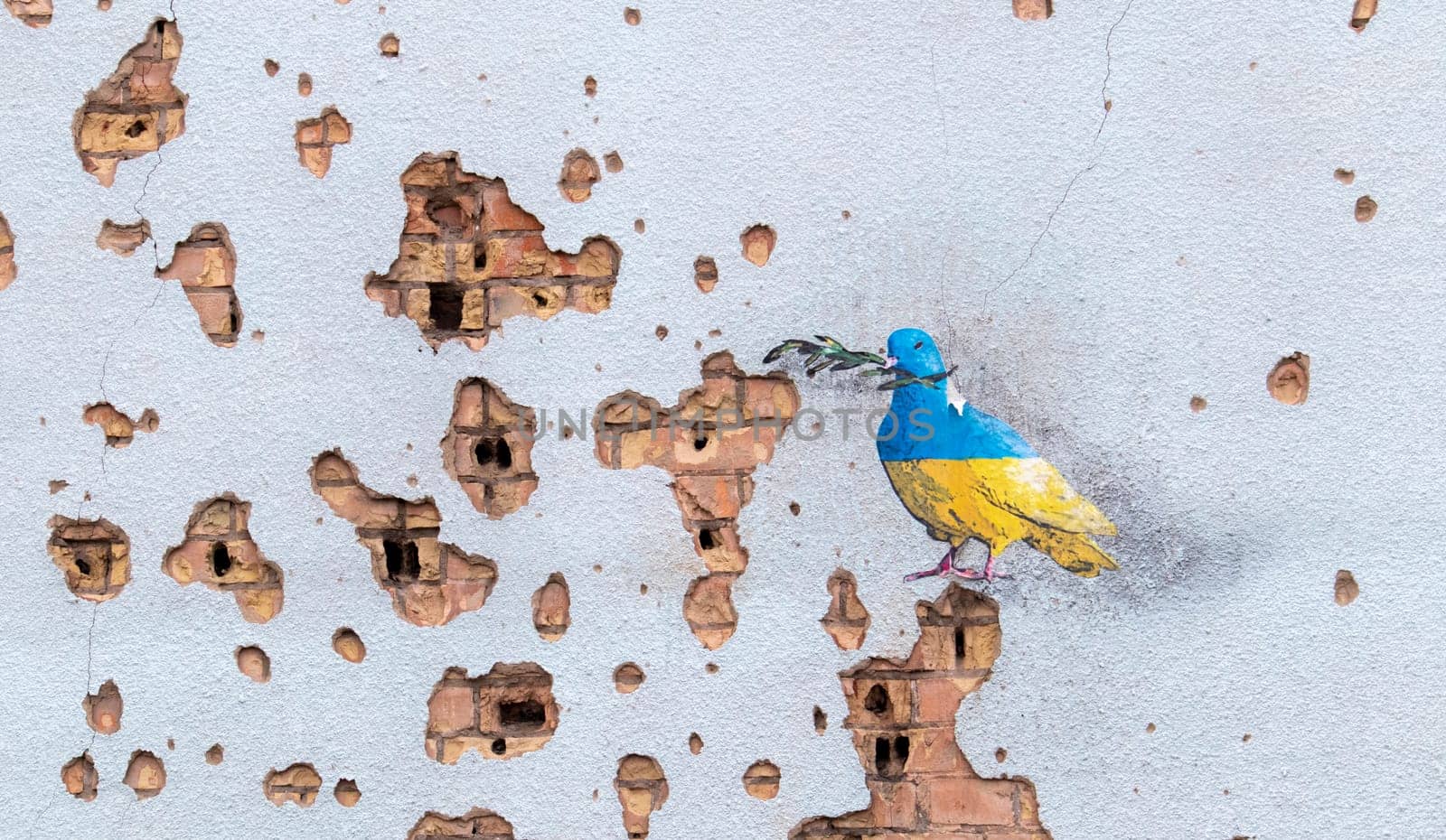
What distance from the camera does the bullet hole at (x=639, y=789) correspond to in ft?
7.88

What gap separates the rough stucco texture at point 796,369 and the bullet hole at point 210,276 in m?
0.03

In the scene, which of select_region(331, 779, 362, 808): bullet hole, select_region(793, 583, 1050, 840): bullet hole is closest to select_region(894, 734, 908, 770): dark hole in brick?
select_region(793, 583, 1050, 840): bullet hole

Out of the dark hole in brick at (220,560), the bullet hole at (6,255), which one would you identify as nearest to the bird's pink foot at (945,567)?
the dark hole in brick at (220,560)

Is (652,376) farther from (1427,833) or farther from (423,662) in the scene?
(1427,833)

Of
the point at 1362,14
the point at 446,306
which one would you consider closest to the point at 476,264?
the point at 446,306

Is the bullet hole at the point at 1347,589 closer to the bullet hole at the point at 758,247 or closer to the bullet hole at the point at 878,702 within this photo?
the bullet hole at the point at 878,702

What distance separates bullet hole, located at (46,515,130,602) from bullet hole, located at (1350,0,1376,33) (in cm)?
317

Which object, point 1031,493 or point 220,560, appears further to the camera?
point 220,560

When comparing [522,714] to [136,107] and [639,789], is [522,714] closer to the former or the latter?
[639,789]

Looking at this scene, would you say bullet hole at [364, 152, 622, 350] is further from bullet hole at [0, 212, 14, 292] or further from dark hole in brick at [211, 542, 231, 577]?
bullet hole at [0, 212, 14, 292]

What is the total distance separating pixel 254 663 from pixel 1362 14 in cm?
306

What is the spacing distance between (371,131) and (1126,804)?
95.2 inches

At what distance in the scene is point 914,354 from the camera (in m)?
2.32

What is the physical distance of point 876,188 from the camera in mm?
2340
